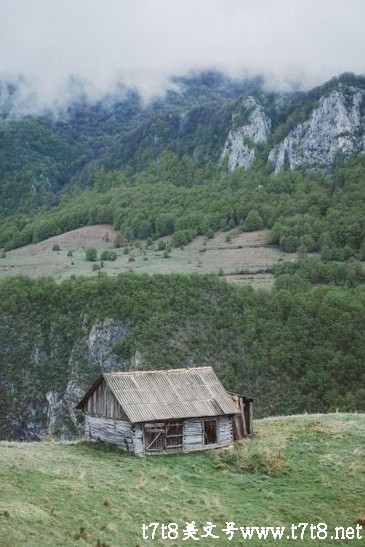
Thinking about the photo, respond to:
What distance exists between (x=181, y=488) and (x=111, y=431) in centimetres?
978

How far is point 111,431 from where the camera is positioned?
42250mm

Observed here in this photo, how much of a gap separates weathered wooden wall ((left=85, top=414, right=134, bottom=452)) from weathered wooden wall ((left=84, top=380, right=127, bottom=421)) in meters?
0.33

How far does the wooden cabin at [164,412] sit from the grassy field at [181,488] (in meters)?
1.26

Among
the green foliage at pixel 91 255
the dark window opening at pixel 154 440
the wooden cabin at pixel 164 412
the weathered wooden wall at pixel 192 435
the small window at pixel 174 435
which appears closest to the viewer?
the dark window opening at pixel 154 440

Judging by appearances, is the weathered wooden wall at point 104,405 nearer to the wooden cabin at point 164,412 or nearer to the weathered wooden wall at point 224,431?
the wooden cabin at point 164,412

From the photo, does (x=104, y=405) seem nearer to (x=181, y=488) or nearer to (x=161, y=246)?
(x=181, y=488)

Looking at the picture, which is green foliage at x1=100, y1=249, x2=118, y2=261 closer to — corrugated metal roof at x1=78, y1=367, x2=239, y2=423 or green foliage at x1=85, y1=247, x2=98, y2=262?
green foliage at x1=85, y1=247, x2=98, y2=262

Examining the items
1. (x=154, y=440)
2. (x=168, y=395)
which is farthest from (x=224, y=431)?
(x=154, y=440)

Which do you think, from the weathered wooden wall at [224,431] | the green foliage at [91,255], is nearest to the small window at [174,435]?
the weathered wooden wall at [224,431]

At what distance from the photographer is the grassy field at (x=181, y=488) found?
26.5 m

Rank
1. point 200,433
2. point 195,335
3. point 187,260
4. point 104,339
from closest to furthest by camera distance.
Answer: point 200,433, point 195,335, point 104,339, point 187,260

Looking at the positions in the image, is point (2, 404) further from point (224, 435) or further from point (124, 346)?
point (224, 435)

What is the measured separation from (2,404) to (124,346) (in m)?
25.7

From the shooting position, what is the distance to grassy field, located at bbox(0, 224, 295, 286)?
495 ft
